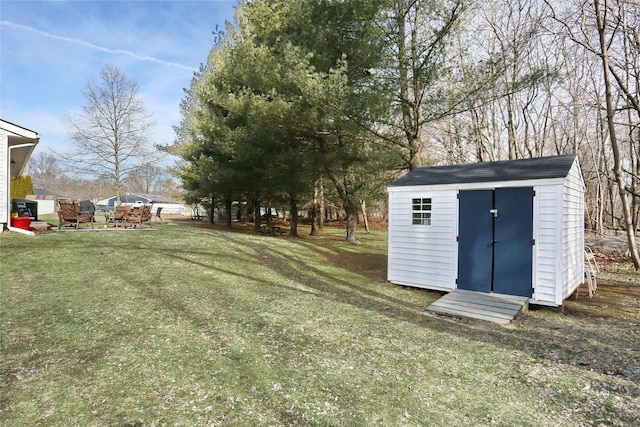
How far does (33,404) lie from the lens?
2.74 metres

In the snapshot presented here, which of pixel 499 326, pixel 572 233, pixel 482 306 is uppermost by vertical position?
pixel 572 233

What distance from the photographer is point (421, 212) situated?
25.1ft

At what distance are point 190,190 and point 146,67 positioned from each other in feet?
23.7

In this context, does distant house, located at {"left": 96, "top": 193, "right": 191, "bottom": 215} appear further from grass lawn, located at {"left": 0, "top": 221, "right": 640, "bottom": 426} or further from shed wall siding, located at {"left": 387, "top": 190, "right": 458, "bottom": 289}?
grass lawn, located at {"left": 0, "top": 221, "right": 640, "bottom": 426}

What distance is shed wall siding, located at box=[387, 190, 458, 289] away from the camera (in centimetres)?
722

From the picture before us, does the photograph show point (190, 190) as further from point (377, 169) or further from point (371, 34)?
point (371, 34)

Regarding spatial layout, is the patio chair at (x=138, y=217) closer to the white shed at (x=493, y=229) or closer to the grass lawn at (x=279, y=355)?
the grass lawn at (x=279, y=355)

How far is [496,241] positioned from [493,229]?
242 mm

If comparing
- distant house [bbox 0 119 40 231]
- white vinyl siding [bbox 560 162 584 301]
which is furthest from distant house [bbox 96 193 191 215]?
white vinyl siding [bbox 560 162 584 301]

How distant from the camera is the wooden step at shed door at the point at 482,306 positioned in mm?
5645

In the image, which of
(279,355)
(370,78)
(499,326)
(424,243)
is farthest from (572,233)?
(370,78)

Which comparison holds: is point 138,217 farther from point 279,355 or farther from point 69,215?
point 279,355

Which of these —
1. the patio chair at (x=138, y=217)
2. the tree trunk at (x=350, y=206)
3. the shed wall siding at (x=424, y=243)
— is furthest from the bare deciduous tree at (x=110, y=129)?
the shed wall siding at (x=424, y=243)

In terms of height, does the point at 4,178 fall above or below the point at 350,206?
above
